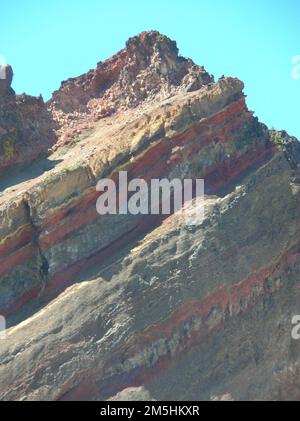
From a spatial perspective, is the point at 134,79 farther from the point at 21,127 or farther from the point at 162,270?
the point at 162,270

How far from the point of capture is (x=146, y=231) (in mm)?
30781

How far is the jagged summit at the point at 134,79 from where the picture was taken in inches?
1421

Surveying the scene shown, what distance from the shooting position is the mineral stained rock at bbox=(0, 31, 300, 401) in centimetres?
2781

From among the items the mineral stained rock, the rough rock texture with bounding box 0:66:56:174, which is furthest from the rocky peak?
the mineral stained rock

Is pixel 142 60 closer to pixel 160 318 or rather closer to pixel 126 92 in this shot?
pixel 126 92

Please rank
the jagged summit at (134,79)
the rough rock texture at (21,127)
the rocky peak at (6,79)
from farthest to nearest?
the rocky peak at (6,79)
the jagged summit at (134,79)
the rough rock texture at (21,127)

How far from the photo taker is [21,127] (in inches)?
1438

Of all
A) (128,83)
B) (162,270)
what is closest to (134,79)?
(128,83)

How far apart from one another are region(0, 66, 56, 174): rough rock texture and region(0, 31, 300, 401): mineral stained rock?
6.46ft

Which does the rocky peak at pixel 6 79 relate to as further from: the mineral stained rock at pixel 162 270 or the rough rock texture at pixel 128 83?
the mineral stained rock at pixel 162 270

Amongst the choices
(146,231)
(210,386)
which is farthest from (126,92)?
(210,386)

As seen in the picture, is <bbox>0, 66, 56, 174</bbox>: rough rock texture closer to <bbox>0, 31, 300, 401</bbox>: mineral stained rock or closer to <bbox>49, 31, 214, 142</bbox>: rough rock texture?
<bbox>49, 31, 214, 142</bbox>: rough rock texture

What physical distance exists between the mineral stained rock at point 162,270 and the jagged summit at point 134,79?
5.48ft

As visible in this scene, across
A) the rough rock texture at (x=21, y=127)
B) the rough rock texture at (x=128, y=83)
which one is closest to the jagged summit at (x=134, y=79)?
the rough rock texture at (x=128, y=83)
